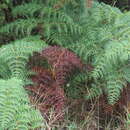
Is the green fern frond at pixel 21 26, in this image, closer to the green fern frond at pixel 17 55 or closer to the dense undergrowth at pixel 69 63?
the dense undergrowth at pixel 69 63

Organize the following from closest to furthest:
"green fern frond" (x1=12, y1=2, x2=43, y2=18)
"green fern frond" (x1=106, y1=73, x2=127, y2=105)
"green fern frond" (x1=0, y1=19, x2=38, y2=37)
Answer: "green fern frond" (x1=106, y1=73, x2=127, y2=105) → "green fern frond" (x1=0, y1=19, x2=38, y2=37) → "green fern frond" (x1=12, y1=2, x2=43, y2=18)

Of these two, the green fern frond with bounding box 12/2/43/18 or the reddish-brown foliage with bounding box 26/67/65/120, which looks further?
the green fern frond with bounding box 12/2/43/18

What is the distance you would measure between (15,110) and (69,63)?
111 centimetres

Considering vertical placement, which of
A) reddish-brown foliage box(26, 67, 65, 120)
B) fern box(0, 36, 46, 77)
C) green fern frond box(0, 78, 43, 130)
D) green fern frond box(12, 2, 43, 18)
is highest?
green fern frond box(12, 2, 43, 18)

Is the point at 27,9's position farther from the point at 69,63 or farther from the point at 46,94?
the point at 46,94

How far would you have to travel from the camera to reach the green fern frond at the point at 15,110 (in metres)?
3.82

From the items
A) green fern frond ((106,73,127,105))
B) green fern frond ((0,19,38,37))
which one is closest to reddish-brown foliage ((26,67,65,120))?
green fern frond ((106,73,127,105))

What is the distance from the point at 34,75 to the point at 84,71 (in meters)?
0.62

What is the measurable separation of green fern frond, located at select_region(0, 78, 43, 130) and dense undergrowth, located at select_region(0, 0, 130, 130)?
0.5 inches

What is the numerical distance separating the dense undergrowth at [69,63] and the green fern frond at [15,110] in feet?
0.04

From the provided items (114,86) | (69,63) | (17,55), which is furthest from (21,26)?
(114,86)

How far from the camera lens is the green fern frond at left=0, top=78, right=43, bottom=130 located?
3818mm

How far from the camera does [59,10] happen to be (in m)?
5.49

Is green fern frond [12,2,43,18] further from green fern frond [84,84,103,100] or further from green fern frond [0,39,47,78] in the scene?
green fern frond [84,84,103,100]
